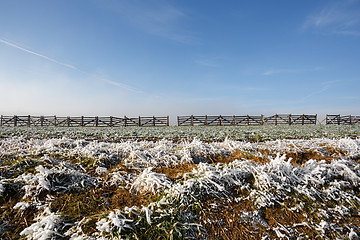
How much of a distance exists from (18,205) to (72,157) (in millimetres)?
1648

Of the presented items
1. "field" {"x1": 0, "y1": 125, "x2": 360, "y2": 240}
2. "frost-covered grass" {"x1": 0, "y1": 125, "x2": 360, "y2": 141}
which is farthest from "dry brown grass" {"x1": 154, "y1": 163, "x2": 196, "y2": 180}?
"frost-covered grass" {"x1": 0, "y1": 125, "x2": 360, "y2": 141}

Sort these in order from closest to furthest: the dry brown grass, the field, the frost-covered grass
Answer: the field
the dry brown grass
the frost-covered grass

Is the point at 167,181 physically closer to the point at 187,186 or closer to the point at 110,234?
the point at 187,186

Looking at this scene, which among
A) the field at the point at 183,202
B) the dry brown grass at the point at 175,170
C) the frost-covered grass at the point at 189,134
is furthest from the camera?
the frost-covered grass at the point at 189,134

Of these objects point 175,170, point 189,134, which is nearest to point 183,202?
point 175,170

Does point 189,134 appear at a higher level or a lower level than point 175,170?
lower

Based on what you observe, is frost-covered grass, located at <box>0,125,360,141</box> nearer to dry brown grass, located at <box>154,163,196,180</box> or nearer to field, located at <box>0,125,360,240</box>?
dry brown grass, located at <box>154,163,196,180</box>

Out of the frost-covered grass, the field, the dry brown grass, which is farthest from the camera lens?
the frost-covered grass

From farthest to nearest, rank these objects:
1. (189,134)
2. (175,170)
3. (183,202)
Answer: (189,134), (175,170), (183,202)

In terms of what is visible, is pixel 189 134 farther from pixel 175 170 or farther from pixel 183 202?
pixel 183 202

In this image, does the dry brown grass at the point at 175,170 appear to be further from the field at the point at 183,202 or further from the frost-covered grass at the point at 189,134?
the frost-covered grass at the point at 189,134

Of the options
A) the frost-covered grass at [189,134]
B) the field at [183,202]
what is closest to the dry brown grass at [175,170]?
the field at [183,202]

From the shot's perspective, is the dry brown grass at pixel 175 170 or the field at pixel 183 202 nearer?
the field at pixel 183 202

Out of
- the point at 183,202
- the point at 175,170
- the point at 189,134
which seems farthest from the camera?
the point at 189,134
